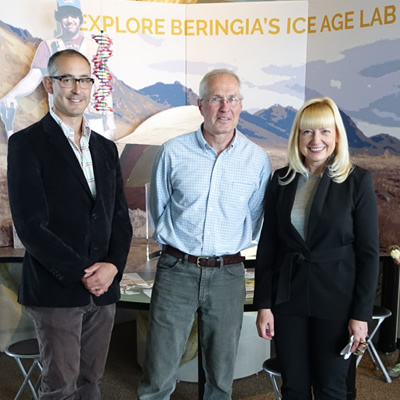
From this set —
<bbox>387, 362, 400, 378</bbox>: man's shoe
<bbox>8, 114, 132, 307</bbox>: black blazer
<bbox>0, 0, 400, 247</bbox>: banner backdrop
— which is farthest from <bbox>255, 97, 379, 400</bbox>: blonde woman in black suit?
<bbox>0, 0, 400, 247</bbox>: banner backdrop

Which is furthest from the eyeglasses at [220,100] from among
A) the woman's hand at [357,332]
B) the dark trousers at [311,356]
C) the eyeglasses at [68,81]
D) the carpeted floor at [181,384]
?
the carpeted floor at [181,384]

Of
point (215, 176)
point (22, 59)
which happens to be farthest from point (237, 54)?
point (215, 176)

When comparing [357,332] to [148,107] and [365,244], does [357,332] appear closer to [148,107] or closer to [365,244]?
[365,244]

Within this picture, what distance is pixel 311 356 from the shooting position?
2.08 meters

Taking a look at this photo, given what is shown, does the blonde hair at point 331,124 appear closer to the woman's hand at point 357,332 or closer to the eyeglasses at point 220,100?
the eyeglasses at point 220,100

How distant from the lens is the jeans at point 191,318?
2.22m

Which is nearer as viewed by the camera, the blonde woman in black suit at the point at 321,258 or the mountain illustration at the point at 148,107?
the blonde woman in black suit at the point at 321,258

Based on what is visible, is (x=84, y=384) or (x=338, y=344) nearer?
(x=338, y=344)

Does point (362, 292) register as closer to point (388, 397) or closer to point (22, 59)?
point (388, 397)

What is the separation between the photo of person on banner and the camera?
3.84 meters

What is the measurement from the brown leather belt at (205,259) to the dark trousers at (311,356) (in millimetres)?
320

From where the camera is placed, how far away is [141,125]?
448cm

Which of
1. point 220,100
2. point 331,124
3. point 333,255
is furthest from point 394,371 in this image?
point 220,100

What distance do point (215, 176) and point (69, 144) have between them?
634 mm
